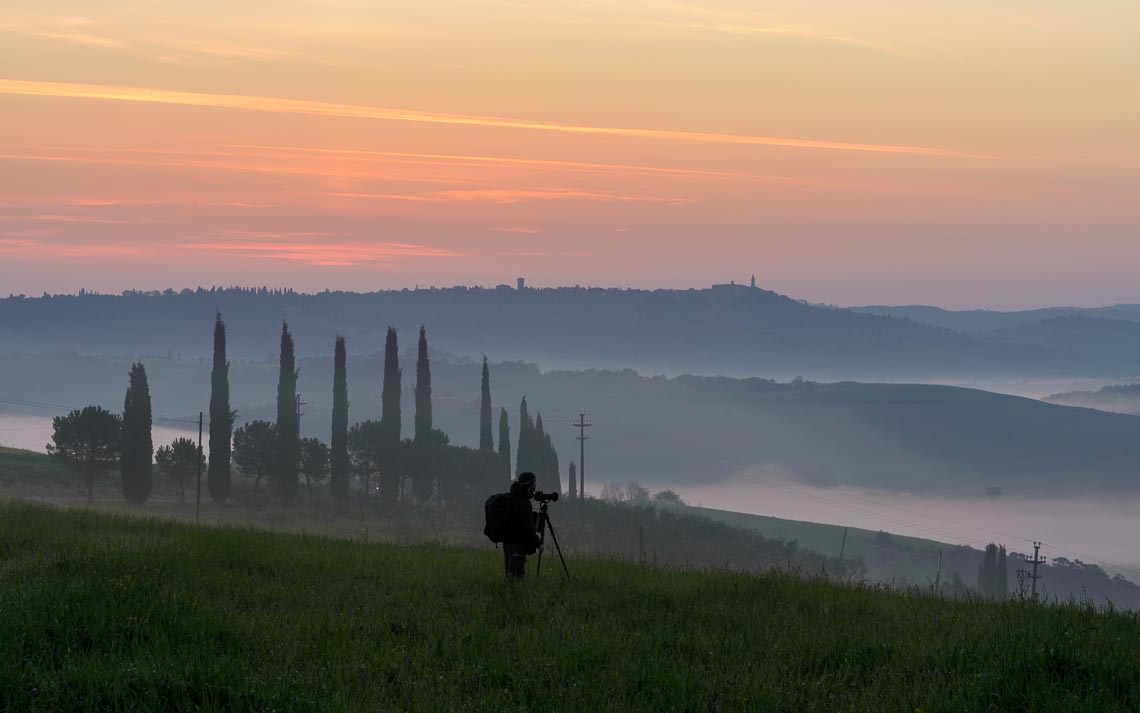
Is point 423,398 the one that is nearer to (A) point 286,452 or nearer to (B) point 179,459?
(A) point 286,452

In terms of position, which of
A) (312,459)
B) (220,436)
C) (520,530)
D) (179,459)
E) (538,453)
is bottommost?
(538,453)

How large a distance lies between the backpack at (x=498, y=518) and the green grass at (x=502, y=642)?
74 centimetres

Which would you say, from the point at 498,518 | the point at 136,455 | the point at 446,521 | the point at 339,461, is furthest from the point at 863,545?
the point at 498,518

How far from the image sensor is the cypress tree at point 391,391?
91375 millimetres

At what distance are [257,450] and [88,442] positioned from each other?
12.3 m

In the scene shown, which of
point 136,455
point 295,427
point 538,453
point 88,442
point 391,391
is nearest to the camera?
point 88,442

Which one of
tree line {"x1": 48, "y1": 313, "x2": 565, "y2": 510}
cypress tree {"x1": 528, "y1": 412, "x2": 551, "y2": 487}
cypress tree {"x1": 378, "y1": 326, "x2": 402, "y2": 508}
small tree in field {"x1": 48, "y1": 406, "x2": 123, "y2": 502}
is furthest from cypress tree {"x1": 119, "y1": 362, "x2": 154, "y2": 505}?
cypress tree {"x1": 528, "y1": 412, "x2": 551, "y2": 487}

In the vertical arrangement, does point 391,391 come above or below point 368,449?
above

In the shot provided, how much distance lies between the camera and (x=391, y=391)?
308ft

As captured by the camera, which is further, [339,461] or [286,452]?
[339,461]

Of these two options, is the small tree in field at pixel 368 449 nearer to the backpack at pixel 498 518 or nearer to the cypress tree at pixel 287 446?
the cypress tree at pixel 287 446

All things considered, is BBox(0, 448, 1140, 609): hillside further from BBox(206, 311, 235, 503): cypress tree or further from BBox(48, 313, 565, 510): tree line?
BBox(48, 313, 565, 510): tree line

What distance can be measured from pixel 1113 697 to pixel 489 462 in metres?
90.0

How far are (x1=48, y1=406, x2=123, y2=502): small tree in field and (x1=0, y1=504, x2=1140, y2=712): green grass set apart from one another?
2490 inches
